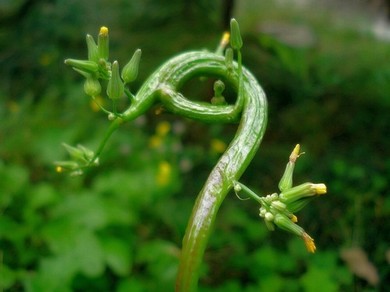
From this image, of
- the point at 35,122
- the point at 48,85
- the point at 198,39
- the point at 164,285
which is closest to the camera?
the point at 164,285

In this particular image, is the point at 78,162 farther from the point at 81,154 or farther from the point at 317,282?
the point at 317,282

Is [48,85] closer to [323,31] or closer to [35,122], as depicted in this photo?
[35,122]

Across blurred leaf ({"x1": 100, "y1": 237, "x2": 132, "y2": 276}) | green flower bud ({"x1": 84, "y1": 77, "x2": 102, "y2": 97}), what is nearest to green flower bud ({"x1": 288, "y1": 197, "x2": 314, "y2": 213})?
green flower bud ({"x1": 84, "y1": 77, "x2": 102, "y2": 97})

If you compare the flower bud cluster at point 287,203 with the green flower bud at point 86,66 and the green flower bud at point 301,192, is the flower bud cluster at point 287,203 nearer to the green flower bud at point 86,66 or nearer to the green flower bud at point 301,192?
the green flower bud at point 301,192

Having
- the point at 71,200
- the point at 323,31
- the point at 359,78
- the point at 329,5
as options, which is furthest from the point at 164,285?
the point at 329,5

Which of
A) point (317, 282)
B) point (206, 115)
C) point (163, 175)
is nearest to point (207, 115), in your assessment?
point (206, 115)

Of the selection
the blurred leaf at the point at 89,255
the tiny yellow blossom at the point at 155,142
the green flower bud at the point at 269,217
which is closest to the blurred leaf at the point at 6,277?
the blurred leaf at the point at 89,255
